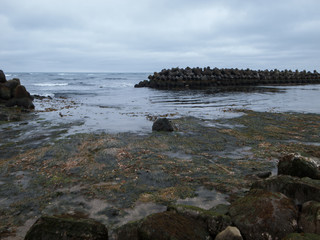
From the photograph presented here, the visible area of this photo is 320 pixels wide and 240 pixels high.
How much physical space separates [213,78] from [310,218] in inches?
1872

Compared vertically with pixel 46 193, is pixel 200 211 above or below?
above

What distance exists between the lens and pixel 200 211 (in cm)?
397

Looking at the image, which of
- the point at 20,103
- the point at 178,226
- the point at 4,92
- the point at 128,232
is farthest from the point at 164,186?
the point at 4,92

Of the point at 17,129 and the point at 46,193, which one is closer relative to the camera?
the point at 46,193

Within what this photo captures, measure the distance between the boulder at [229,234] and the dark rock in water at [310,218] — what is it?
3.89 ft

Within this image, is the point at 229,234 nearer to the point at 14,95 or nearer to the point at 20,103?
the point at 20,103

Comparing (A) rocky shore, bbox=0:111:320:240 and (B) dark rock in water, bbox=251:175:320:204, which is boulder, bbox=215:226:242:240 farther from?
(B) dark rock in water, bbox=251:175:320:204

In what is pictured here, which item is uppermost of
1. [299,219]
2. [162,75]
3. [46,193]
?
[162,75]

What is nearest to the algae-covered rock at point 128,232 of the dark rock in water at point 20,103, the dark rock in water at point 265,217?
the dark rock in water at point 265,217

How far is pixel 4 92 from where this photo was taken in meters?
21.0

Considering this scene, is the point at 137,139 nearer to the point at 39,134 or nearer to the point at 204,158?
the point at 204,158

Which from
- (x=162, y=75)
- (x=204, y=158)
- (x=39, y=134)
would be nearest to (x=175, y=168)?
(x=204, y=158)

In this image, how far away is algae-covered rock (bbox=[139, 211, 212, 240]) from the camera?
11.2 feet

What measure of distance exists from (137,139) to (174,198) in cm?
511
